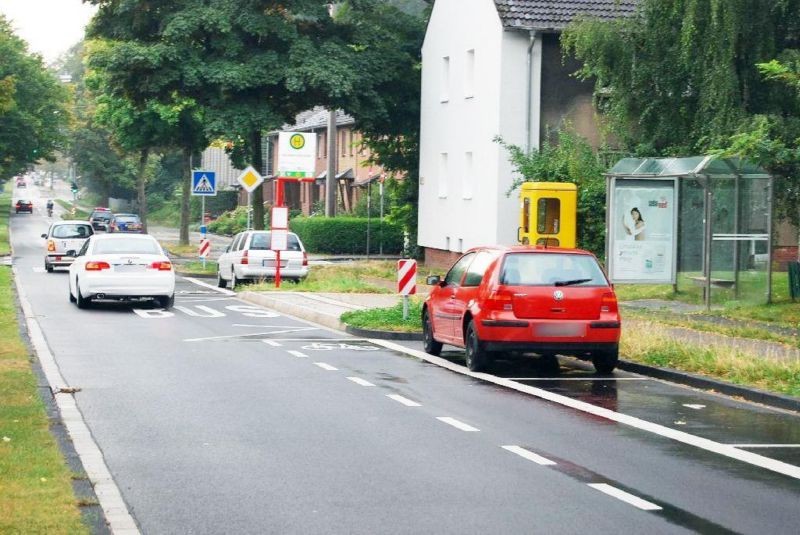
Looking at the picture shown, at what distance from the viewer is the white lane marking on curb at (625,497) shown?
845 centimetres

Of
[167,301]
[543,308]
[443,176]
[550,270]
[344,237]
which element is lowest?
[167,301]

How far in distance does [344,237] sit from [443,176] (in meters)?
15.9

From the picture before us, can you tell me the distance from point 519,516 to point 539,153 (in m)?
29.1

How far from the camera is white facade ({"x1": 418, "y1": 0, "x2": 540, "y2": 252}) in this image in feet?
126

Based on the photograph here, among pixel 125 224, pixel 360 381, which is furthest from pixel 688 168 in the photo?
pixel 125 224

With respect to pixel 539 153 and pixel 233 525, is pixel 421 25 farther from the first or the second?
pixel 233 525

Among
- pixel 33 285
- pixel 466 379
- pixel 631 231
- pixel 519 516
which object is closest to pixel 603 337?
pixel 466 379

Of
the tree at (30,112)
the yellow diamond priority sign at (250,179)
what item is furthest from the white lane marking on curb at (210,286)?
the tree at (30,112)

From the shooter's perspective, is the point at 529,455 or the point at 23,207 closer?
the point at 529,455

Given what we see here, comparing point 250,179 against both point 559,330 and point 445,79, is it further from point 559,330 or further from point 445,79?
point 559,330

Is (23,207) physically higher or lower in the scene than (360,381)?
higher

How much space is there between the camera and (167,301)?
28.3m

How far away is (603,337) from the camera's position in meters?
16.3

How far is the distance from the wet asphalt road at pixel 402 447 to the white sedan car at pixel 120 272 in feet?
26.6
